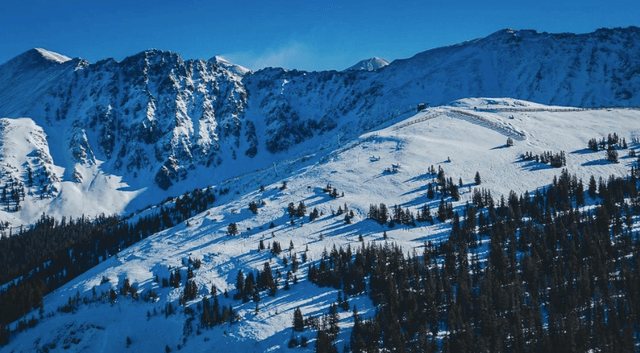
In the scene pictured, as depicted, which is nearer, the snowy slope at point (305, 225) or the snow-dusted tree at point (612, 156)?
the snowy slope at point (305, 225)

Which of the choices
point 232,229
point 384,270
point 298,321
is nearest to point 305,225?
point 232,229

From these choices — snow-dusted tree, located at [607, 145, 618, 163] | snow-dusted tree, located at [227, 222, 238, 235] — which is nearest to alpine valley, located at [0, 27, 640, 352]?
snow-dusted tree, located at [227, 222, 238, 235]

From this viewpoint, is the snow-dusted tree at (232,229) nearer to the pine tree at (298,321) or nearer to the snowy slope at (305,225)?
the snowy slope at (305,225)

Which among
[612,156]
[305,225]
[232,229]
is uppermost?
[612,156]

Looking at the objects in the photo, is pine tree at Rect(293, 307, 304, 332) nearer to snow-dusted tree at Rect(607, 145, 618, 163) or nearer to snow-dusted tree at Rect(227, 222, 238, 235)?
snow-dusted tree at Rect(227, 222, 238, 235)

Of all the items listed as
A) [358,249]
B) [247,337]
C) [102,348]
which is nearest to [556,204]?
[358,249]

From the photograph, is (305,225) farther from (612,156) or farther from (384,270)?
(612,156)

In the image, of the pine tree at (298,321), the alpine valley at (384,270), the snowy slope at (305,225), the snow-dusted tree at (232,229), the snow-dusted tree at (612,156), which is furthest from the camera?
the snow-dusted tree at (612,156)

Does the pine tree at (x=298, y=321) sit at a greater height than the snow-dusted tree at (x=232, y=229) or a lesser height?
lesser

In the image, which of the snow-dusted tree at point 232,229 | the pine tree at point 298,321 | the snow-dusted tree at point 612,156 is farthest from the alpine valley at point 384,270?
the snow-dusted tree at point 612,156
